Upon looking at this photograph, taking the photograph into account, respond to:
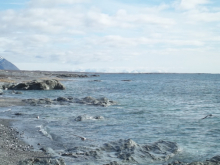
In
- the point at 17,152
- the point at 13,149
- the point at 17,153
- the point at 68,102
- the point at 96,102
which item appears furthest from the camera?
the point at 68,102

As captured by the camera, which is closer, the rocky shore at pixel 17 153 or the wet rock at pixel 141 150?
the rocky shore at pixel 17 153

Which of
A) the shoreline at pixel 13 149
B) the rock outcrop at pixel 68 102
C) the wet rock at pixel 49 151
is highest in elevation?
the rock outcrop at pixel 68 102

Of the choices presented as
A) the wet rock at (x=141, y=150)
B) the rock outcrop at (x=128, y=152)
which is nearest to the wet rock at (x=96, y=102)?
the wet rock at (x=141, y=150)

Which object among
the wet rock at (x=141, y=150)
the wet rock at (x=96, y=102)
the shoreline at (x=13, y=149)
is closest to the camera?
the shoreline at (x=13, y=149)

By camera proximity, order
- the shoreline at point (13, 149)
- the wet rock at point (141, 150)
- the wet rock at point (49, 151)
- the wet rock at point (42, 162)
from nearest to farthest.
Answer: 1. the wet rock at point (42, 162)
2. the shoreline at point (13, 149)
3. the wet rock at point (141, 150)
4. the wet rock at point (49, 151)

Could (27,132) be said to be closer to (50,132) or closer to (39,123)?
(50,132)

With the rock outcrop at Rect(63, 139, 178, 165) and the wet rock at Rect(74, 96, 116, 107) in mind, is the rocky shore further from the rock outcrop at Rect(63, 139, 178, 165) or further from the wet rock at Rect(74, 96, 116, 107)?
the wet rock at Rect(74, 96, 116, 107)

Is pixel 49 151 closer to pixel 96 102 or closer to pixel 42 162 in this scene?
pixel 42 162

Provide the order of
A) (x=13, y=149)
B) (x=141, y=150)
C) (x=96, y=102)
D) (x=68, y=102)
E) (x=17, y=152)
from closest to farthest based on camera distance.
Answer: (x=17, y=152)
(x=13, y=149)
(x=141, y=150)
(x=96, y=102)
(x=68, y=102)

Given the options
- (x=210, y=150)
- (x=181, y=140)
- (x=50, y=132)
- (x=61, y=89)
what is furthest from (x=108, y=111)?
(x=61, y=89)

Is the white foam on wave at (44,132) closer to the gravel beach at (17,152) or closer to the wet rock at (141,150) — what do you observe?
the gravel beach at (17,152)

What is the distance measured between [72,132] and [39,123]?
466cm

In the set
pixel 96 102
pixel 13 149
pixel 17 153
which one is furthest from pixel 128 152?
pixel 96 102

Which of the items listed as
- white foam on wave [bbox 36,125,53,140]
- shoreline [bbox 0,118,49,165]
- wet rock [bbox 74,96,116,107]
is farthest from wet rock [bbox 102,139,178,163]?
wet rock [bbox 74,96,116,107]
